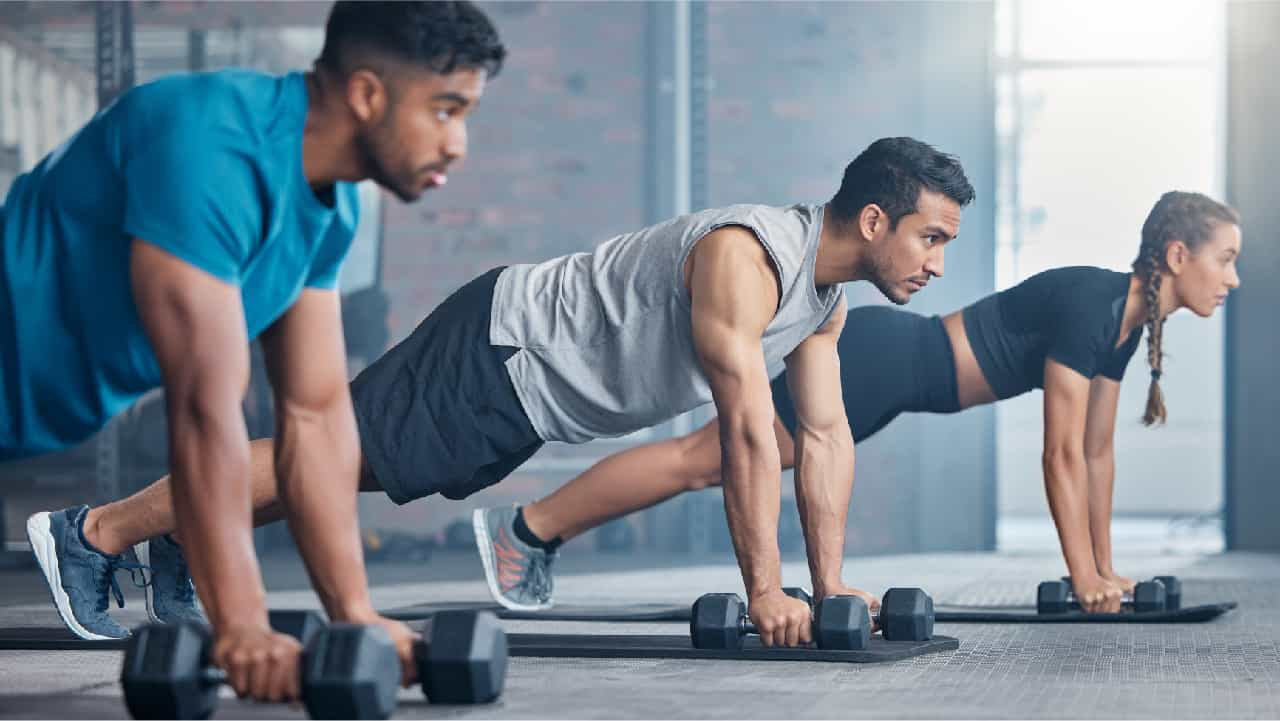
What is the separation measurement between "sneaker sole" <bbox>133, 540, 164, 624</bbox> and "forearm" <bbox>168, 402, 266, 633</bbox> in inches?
43.3

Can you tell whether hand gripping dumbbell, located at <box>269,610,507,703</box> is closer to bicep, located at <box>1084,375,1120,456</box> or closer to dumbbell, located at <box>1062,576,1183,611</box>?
dumbbell, located at <box>1062,576,1183,611</box>

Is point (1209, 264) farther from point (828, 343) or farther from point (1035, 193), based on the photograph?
point (1035, 193)

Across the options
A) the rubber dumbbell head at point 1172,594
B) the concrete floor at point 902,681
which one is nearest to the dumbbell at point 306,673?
the concrete floor at point 902,681

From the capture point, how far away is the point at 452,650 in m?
1.43

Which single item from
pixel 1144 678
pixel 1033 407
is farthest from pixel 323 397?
pixel 1033 407

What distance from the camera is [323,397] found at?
5.14ft

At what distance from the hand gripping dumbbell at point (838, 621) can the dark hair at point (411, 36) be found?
0.92 m

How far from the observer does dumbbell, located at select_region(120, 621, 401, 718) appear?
1.27 meters

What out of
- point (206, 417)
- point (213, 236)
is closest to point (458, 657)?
point (206, 417)

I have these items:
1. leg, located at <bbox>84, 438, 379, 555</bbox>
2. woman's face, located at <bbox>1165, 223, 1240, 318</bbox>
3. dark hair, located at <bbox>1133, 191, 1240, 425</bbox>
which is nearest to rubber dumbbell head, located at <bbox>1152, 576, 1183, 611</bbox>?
dark hair, located at <bbox>1133, 191, 1240, 425</bbox>

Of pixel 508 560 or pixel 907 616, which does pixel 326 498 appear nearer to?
pixel 907 616

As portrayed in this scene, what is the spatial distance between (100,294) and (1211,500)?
6407 millimetres

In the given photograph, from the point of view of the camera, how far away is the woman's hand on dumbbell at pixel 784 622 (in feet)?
6.56

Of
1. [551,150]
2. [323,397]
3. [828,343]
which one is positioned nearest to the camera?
[323,397]
